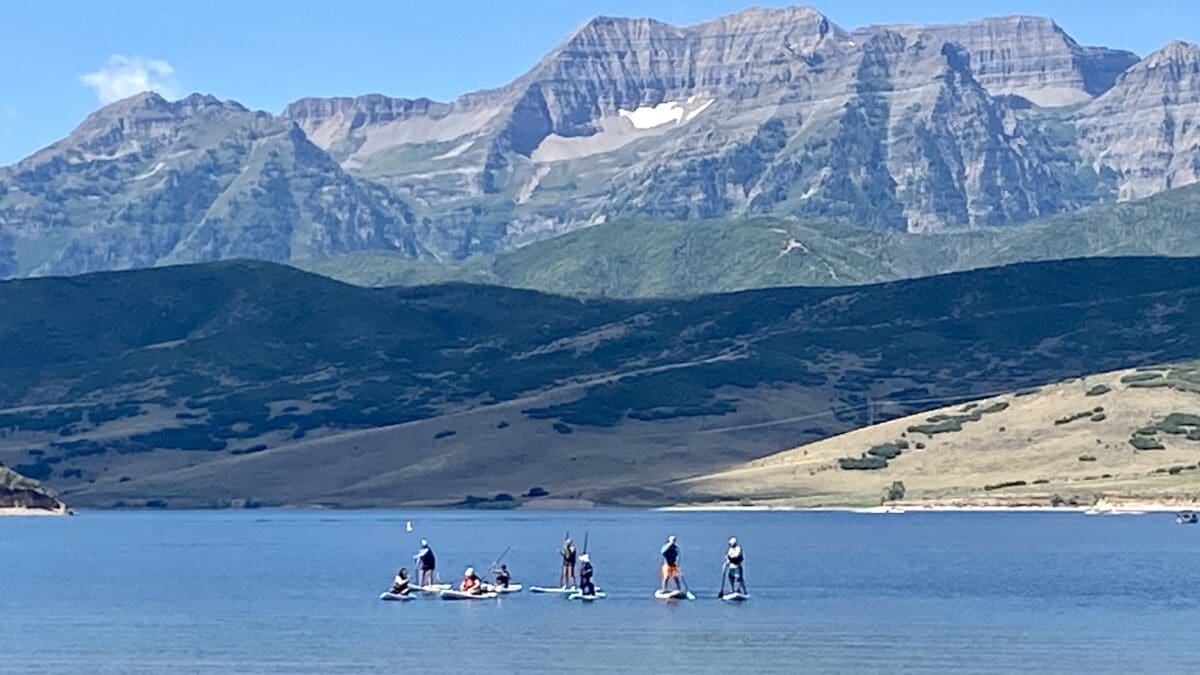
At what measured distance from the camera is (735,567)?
13112 centimetres

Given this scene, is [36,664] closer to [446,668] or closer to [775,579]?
[446,668]

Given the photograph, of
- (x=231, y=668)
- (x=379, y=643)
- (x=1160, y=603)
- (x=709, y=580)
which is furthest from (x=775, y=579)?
(x=231, y=668)

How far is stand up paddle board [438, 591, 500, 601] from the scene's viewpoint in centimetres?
12762

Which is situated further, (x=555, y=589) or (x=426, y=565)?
(x=555, y=589)

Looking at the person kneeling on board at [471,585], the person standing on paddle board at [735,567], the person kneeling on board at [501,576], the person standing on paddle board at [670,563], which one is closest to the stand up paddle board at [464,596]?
the person kneeling on board at [471,585]

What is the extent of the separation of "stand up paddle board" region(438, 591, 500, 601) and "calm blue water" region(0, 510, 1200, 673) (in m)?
1.11

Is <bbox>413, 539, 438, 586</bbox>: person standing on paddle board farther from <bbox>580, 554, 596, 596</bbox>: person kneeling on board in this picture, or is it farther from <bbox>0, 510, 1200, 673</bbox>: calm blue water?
<bbox>580, 554, 596, 596</bbox>: person kneeling on board

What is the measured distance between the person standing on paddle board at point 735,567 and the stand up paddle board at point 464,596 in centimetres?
1187

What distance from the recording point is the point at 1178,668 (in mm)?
91375

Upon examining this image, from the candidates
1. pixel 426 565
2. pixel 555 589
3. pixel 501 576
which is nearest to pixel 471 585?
pixel 426 565

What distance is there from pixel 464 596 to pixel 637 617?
15.1 m

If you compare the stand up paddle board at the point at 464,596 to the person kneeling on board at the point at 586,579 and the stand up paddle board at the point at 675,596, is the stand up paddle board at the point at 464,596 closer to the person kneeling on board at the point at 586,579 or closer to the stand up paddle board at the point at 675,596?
the person kneeling on board at the point at 586,579

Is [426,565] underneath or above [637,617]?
above

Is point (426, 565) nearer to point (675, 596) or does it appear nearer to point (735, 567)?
point (675, 596)
